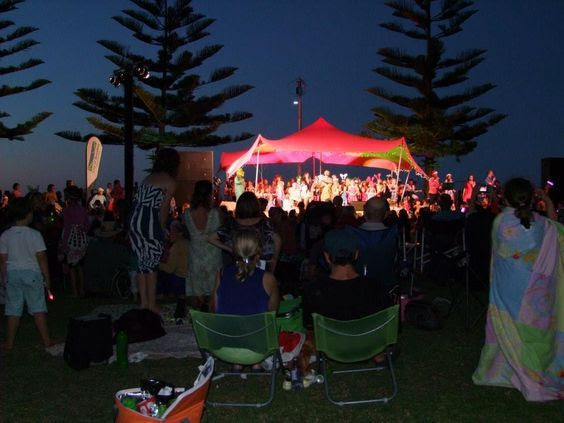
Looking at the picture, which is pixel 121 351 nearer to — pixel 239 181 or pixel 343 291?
pixel 343 291

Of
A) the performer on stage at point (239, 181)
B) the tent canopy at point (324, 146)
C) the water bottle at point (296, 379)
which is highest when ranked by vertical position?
the tent canopy at point (324, 146)

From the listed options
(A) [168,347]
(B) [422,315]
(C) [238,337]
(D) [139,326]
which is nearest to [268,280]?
(C) [238,337]

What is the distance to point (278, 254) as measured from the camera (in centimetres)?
522

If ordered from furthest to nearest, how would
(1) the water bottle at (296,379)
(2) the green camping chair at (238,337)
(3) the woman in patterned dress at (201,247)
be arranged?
(3) the woman in patterned dress at (201,247), (1) the water bottle at (296,379), (2) the green camping chair at (238,337)

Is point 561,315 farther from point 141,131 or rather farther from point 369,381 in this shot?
point 141,131

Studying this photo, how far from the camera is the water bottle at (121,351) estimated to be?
4531 mm

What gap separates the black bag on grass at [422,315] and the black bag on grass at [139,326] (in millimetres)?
2148

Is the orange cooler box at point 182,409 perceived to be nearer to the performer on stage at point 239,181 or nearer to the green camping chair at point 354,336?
the green camping chair at point 354,336

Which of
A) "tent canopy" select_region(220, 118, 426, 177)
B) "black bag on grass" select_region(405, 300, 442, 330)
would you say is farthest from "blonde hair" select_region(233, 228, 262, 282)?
"tent canopy" select_region(220, 118, 426, 177)

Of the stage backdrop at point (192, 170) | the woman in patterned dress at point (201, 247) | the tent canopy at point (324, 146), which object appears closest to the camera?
the woman in patterned dress at point (201, 247)

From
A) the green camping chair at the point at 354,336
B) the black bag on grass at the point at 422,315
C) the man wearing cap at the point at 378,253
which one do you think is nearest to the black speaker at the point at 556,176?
the black bag on grass at the point at 422,315

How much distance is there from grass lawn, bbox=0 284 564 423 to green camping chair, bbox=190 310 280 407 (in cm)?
30

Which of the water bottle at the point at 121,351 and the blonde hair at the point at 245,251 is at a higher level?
the blonde hair at the point at 245,251

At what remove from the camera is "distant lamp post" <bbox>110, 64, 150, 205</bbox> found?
9148 mm
